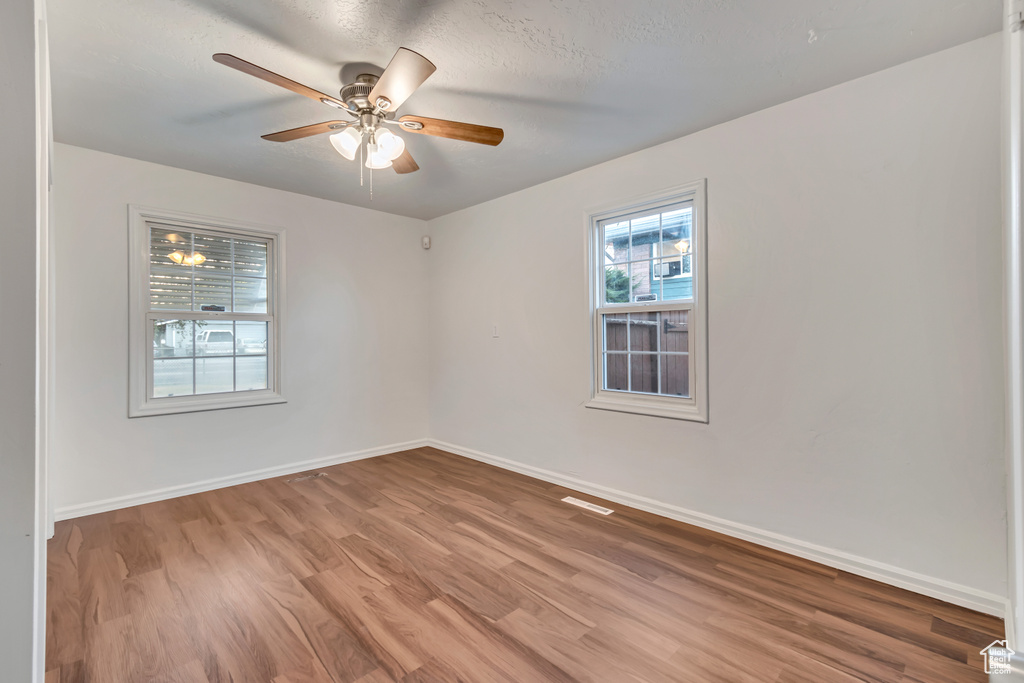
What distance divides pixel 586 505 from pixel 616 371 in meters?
1.00

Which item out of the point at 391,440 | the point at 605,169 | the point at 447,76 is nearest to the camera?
Result: the point at 447,76

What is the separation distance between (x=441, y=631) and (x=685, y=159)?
295 cm

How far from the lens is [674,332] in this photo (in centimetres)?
314

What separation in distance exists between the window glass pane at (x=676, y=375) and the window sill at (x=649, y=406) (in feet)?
0.22

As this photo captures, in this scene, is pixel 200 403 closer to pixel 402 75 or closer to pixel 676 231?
pixel 402 75

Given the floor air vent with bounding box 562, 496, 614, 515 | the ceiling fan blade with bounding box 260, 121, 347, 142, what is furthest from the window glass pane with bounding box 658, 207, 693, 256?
the ceiling fan blade with bounding box 260, 121, 347, 142

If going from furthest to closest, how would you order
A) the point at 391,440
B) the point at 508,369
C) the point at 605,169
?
the point at 391,440 < the point at 508,369 < the point at 605,169

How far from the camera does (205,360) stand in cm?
375

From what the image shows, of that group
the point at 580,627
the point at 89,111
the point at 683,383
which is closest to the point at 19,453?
the point at 580,627

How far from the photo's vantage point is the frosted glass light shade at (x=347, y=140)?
7.67ft

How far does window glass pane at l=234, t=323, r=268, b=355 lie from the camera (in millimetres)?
3924

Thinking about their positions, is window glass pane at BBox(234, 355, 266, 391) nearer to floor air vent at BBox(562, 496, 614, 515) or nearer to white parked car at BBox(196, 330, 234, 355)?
white parked car at BBox(196, 330, 234, 355)

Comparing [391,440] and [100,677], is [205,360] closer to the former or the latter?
[391,440]

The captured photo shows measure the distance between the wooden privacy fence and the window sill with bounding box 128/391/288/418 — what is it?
2.86 metres
